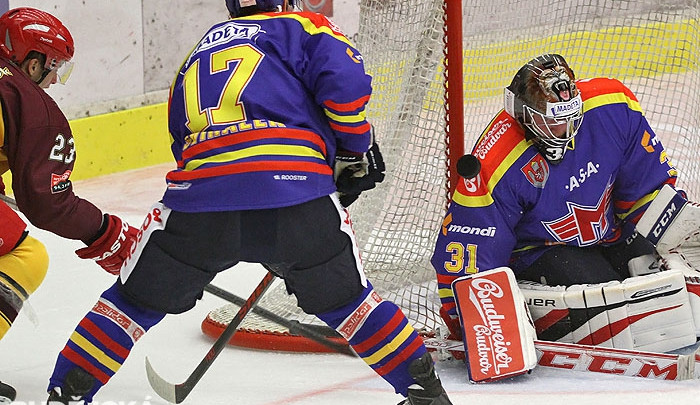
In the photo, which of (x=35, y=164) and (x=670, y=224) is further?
(x=670, y=224)

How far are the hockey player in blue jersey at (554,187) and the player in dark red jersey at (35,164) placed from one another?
0.78m

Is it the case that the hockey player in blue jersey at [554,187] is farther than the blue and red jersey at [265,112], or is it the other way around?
the hockey player in blue jersey at [554,187]

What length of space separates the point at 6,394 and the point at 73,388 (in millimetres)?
395

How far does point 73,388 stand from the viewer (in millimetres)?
2398

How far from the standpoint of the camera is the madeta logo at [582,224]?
9.88 feet

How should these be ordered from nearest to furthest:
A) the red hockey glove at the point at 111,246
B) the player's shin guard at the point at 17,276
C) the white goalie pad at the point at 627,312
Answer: the player's shin guard at the point at 17,276 < the red hockey glove at the point at 111,246 < the white goalie pad at the point at 627,312

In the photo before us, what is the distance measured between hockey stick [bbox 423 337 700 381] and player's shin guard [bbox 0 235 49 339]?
0.95 metres

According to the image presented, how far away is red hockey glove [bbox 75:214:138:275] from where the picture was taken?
2768mm

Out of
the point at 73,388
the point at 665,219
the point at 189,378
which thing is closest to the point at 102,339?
the point at 73,388

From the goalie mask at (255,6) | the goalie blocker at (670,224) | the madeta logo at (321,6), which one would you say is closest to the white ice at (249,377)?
the goalie blocker at (670,224)

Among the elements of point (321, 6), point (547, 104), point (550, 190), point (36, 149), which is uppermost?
point (547, 104)

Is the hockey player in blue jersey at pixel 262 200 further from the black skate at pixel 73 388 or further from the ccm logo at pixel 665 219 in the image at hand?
the ccm logo at pixel 665 219

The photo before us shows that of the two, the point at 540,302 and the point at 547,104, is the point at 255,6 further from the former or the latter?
the point at 540,302

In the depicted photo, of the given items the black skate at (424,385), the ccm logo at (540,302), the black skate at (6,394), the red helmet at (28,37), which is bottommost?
the black skate at (6,394)
